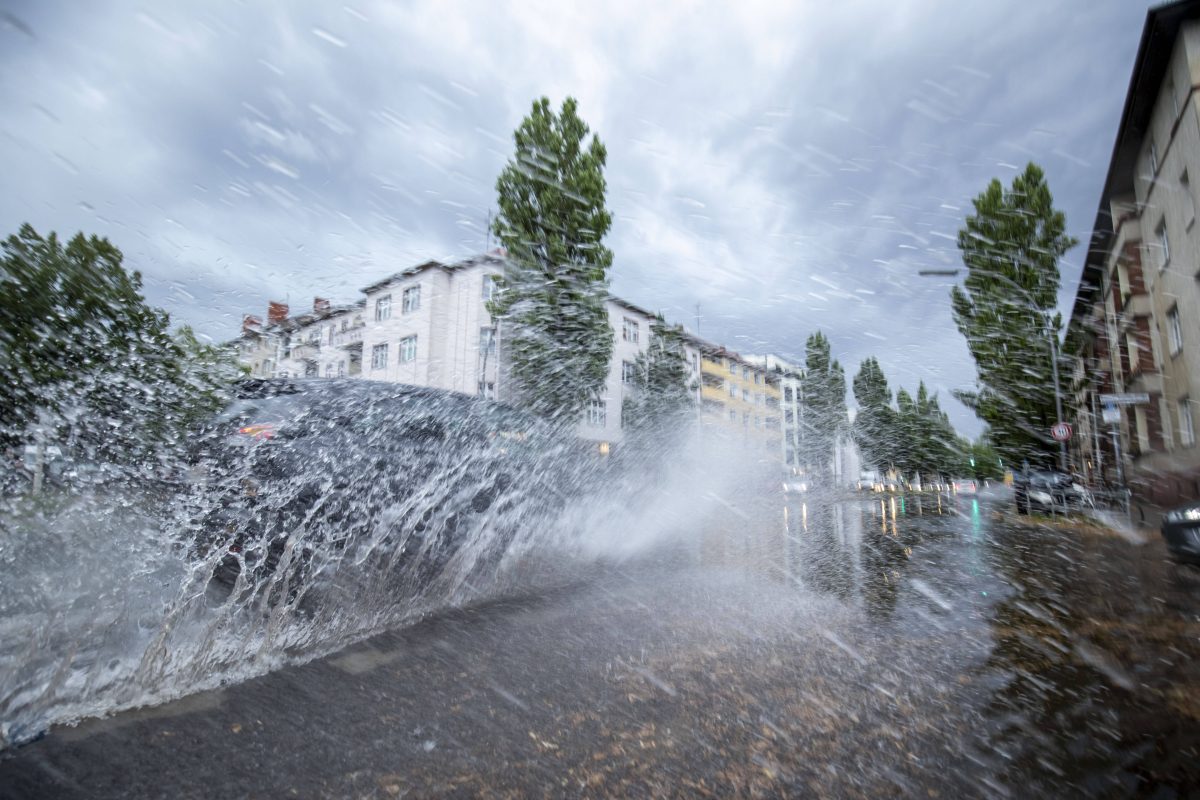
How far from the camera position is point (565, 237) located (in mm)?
19234

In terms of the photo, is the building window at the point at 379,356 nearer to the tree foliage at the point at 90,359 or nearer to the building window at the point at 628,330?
the building window at the point at 628,330

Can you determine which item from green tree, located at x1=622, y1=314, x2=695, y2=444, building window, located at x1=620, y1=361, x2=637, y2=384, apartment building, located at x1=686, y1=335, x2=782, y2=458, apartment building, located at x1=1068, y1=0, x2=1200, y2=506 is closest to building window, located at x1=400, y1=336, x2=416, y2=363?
green tree, located at x1=622, y1=314, x2=695, y2=444

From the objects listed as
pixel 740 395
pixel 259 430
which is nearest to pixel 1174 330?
pixel 259 430

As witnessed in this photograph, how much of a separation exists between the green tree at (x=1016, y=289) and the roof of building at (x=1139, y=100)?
88.8 inches

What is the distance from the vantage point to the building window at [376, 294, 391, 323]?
2352 cm

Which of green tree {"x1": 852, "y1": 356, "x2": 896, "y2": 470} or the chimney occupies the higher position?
green tree {"x1": 852, "y1": 356, "x2": 896, "y2": 470}

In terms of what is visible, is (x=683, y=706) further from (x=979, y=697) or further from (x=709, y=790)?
(x=979, y=697)

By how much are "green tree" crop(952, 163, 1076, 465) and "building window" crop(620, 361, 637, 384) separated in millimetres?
16731

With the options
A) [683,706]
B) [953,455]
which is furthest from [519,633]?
[953,455]

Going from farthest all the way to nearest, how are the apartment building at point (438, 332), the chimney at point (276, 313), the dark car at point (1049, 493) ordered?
the apartment building at point (438, 332), the dark car at point (1049, 493), the chimney at point (276, 313)

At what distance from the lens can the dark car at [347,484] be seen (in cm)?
349

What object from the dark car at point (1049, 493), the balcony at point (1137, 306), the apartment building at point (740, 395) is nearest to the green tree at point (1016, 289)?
the balcony at point (1137, 306)

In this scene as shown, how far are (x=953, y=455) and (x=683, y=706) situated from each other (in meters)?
84.4

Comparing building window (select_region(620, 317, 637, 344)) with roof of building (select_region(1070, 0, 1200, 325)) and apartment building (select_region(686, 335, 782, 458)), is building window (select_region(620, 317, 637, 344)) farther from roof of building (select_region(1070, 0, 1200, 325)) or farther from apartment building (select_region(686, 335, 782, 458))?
roof of building (select_region(1070, 0, 1200, 325))
